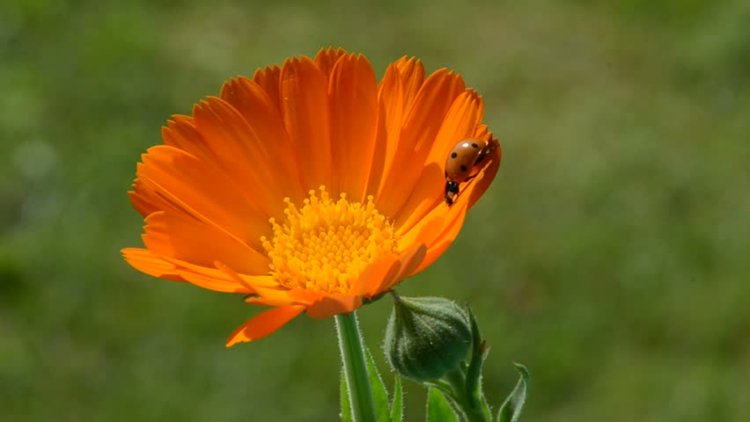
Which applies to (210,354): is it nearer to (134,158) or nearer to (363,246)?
(134,158)

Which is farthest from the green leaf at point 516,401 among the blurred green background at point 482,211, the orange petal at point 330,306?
the blurred green background at point 482,211

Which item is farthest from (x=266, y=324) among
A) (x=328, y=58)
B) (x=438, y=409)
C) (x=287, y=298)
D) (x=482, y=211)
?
(x=482, y=211)

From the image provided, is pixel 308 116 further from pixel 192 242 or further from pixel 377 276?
pixel 377 276

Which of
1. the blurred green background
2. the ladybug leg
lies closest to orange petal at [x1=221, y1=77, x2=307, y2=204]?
the ladybug leg

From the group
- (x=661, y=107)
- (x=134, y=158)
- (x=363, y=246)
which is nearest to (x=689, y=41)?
(x=661, y=107)

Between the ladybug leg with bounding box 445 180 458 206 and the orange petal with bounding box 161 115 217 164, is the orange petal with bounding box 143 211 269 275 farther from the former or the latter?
the ladybug leg with bounding box 445 180 458 206
